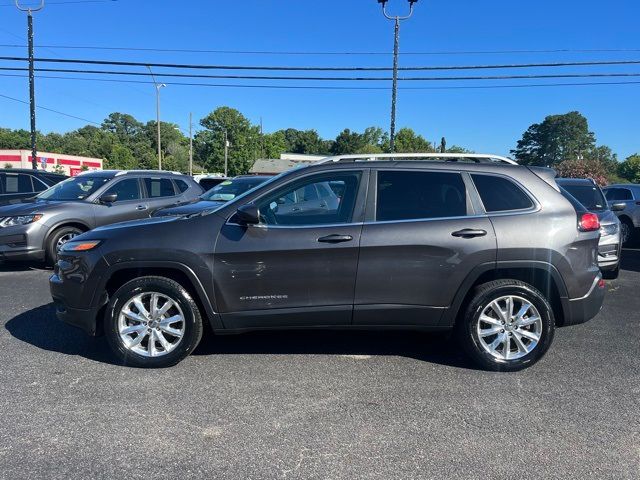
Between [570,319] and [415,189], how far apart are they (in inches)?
68.6

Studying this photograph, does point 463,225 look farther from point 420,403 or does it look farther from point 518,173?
point 420,403

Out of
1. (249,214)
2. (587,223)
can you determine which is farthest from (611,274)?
(249,214)

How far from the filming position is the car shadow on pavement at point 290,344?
4508 millimetres

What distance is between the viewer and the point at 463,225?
13.3 feet

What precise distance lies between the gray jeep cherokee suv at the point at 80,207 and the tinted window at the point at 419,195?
602 centimetres

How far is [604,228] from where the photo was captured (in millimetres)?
7766

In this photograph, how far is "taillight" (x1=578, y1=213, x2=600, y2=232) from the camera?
4.12 metres

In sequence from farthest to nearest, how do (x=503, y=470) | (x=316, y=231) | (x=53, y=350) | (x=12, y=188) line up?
1. (x=12, y=188)
2. (x=53, y=350)
3. (x=316, y=231)
4. (x=503, y=470)

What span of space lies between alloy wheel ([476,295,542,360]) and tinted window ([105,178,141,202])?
731 centimetres

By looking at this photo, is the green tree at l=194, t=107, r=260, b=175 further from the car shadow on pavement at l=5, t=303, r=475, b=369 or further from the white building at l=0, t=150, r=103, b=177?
the car shadow on pavement at l=5, t=303, r=475, b=369

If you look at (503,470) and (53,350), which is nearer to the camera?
(503,470)

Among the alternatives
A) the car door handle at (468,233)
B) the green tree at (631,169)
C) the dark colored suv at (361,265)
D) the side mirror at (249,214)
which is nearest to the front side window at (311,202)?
the dark colored suv at (361,265)

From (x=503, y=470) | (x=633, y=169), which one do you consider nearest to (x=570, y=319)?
(x=503, y=470)

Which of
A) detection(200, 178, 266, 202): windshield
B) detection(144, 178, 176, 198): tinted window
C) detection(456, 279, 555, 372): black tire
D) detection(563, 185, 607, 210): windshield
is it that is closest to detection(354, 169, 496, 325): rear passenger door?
detection(456, 279, 555, 372): black tire
